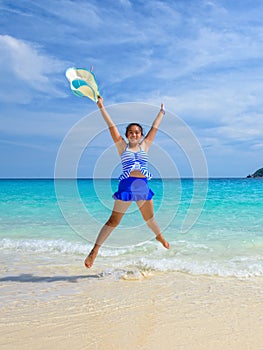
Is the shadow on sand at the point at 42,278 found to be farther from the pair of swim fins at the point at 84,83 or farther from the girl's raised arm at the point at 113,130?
the pair of swim fins at the point at 84,83

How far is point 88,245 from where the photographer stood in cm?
841

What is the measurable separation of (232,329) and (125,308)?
3.81 feet

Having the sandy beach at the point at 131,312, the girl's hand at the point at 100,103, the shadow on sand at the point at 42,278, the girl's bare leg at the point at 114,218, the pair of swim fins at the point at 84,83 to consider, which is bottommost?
the sandy beach at the point at 131,312

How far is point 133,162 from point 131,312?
2001 mm

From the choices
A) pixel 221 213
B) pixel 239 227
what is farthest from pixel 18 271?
pixel 221 213

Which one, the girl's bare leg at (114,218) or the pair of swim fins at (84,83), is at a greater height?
the pair of swim fins at (84,83)

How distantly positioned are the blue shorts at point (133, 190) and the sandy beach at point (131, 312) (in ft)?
3.71

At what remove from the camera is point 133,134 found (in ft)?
17.6

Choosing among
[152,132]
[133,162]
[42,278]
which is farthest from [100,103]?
[42,278]

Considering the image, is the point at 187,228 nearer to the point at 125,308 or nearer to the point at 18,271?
the point at 18,271

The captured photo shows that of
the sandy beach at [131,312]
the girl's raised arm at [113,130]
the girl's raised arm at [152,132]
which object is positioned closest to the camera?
the sandy beach at [131,312]

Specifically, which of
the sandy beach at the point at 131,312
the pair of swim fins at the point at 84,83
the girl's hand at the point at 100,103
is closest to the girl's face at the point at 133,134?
the girl's hand at the point at 100,103

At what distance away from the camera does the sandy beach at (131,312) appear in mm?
3375

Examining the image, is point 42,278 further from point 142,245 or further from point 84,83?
point 142,245
